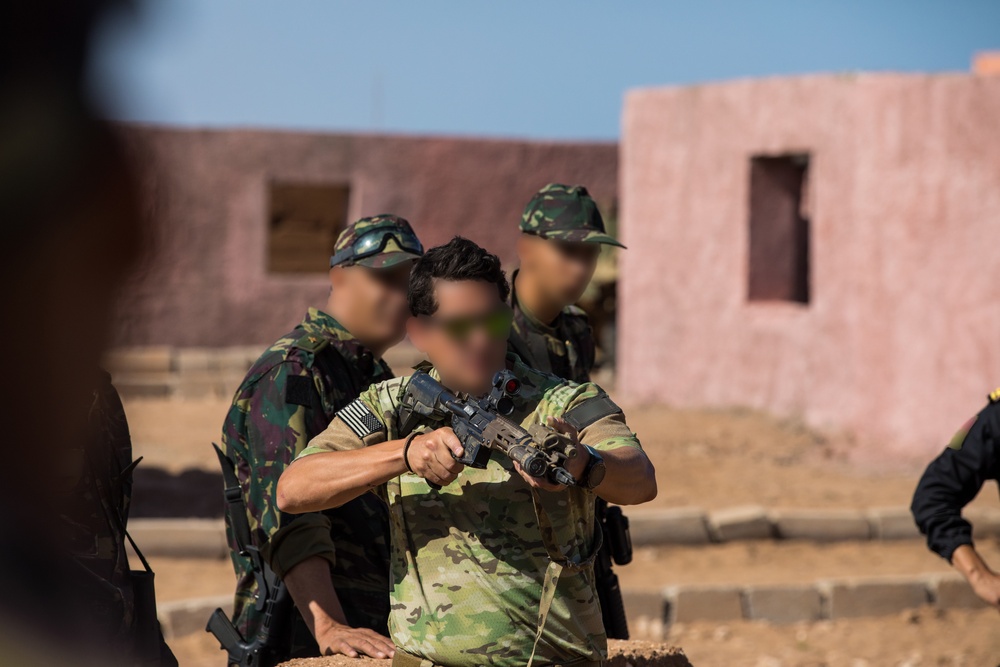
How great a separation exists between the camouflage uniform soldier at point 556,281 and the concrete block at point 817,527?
4926 millimetres

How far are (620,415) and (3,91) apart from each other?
1903 mm

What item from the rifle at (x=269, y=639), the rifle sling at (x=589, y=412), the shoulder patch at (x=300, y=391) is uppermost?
the rifle sling at (x=589, y=412)

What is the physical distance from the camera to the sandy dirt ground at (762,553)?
6.79 meters

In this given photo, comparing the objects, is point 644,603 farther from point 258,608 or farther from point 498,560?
point 498,560

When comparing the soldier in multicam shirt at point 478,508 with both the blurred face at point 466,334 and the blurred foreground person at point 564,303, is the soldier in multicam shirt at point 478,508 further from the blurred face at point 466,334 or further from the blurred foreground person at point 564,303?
the blurred foreground person at point 564,303

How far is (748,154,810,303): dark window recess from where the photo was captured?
1276 centimetres

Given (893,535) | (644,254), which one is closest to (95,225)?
(893,535)

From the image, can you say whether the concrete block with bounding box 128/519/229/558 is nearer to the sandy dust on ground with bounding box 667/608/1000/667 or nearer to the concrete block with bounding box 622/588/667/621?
the concrete block with bounding box 622/588/667/621

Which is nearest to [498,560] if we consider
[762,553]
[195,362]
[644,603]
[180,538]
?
[644,603]

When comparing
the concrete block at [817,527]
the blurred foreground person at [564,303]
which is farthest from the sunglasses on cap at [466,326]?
the concrete block at [817,527]

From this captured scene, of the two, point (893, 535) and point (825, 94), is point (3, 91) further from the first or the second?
point (825, 94)

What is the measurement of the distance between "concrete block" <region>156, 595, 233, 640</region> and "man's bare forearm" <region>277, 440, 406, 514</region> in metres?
4.39

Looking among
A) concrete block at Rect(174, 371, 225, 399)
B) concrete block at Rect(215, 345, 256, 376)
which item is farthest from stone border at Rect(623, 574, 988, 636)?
concrete block at Rect(215, 345, 256, 376)

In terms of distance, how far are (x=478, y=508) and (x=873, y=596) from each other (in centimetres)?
569
